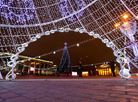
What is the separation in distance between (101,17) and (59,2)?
2516 mm

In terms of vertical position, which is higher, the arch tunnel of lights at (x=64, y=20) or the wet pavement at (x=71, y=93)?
the arch tunnel of lights at (x=64, y=20)

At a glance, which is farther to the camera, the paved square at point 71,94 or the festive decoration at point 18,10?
the festive decoration at point 18,10

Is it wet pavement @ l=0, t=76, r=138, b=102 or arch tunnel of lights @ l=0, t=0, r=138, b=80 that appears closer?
wet pavement @ l=0, t=76, r=138, b=102

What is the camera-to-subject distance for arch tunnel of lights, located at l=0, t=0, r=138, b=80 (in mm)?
5809

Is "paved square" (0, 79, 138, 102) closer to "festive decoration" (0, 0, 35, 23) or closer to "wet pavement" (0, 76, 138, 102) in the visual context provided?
"wet pavement" (0, 76, 138, 102)

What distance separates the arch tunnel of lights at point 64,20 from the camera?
19.1ft

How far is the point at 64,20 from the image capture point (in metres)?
6.71

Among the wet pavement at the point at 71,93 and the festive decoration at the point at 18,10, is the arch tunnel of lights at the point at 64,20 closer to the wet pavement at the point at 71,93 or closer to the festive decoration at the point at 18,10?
the festive decoration at the point at 18,10

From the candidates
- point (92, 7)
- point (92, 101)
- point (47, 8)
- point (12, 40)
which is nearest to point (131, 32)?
point (92, 7)

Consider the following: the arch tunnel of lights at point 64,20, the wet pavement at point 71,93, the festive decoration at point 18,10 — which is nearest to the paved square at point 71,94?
the wet pavement at point 71,93

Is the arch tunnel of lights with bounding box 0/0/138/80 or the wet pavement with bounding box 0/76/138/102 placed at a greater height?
the arch tunnel of lights with bounding box 0/0/138/80

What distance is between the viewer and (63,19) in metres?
6.64

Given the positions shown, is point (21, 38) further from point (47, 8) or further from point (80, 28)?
point (80, 28)

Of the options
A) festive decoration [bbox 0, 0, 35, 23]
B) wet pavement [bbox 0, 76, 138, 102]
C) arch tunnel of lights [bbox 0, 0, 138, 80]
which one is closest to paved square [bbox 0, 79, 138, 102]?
wet pavement [bbox 0, 76, 138, 102]
